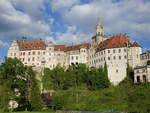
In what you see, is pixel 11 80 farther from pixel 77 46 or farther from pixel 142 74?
pixel 77 46

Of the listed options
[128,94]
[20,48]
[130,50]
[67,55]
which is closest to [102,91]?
[128,94]

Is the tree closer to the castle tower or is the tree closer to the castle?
the castle

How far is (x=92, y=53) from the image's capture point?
103250 millimetres

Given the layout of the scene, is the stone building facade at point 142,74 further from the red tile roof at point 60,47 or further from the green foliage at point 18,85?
the red tile roof at point 60,47

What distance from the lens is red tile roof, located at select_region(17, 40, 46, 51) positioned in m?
113

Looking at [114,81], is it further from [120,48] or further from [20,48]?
[20,48]

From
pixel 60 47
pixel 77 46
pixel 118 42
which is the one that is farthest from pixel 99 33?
pixel 118 42

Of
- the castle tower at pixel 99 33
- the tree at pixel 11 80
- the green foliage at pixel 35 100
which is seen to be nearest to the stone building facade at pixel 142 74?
the green foliage at pixel 35 100

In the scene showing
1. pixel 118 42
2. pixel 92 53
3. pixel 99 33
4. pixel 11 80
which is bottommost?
pixel 11 80

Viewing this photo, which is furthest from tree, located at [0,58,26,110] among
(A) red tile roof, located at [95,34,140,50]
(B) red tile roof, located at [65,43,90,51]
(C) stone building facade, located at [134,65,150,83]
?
(B) red tile roof, located at [65,43,90,51]

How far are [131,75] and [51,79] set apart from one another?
25.2 meters

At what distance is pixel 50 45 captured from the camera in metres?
112

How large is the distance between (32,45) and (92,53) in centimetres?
2613

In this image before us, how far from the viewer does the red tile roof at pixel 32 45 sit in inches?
4441
